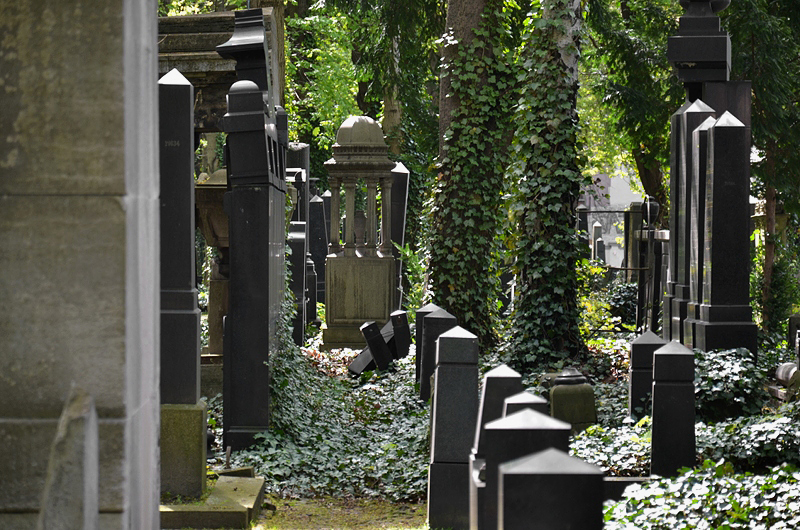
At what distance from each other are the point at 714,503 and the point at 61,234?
12.2 ft

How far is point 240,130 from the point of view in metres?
A: 8.31

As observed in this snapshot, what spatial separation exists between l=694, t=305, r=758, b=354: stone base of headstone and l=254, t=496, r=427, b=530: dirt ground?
10.9ft

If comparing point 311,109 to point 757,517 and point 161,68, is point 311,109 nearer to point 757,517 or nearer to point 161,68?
point 161,68

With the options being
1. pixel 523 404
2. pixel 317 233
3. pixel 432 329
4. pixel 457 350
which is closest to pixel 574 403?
pixel 432 329

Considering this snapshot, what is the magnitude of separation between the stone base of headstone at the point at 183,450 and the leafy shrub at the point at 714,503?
2.55 meters

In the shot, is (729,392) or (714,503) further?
(729,392)

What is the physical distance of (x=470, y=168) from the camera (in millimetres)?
13156

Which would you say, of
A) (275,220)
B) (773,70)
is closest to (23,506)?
(275,220)

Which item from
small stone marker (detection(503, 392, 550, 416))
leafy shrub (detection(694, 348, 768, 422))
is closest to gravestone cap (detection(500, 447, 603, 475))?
small stone marker (detection(503, 392, 550, 416))

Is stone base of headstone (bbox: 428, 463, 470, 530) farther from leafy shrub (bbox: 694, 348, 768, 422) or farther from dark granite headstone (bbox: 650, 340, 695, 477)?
leafy shrub (bbox: 694, 348, 768, 422)

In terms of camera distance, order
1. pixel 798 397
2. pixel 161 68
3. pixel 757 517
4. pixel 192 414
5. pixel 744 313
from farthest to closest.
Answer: pixel 161 68 < pixel 744 313 < pixel 798 397 < pixel 192 414 < pixel 757 517

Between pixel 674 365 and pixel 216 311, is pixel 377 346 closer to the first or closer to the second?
pixel 216 311

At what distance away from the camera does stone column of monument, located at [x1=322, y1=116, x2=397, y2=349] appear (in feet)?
57.2

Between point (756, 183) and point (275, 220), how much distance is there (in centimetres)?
1271
